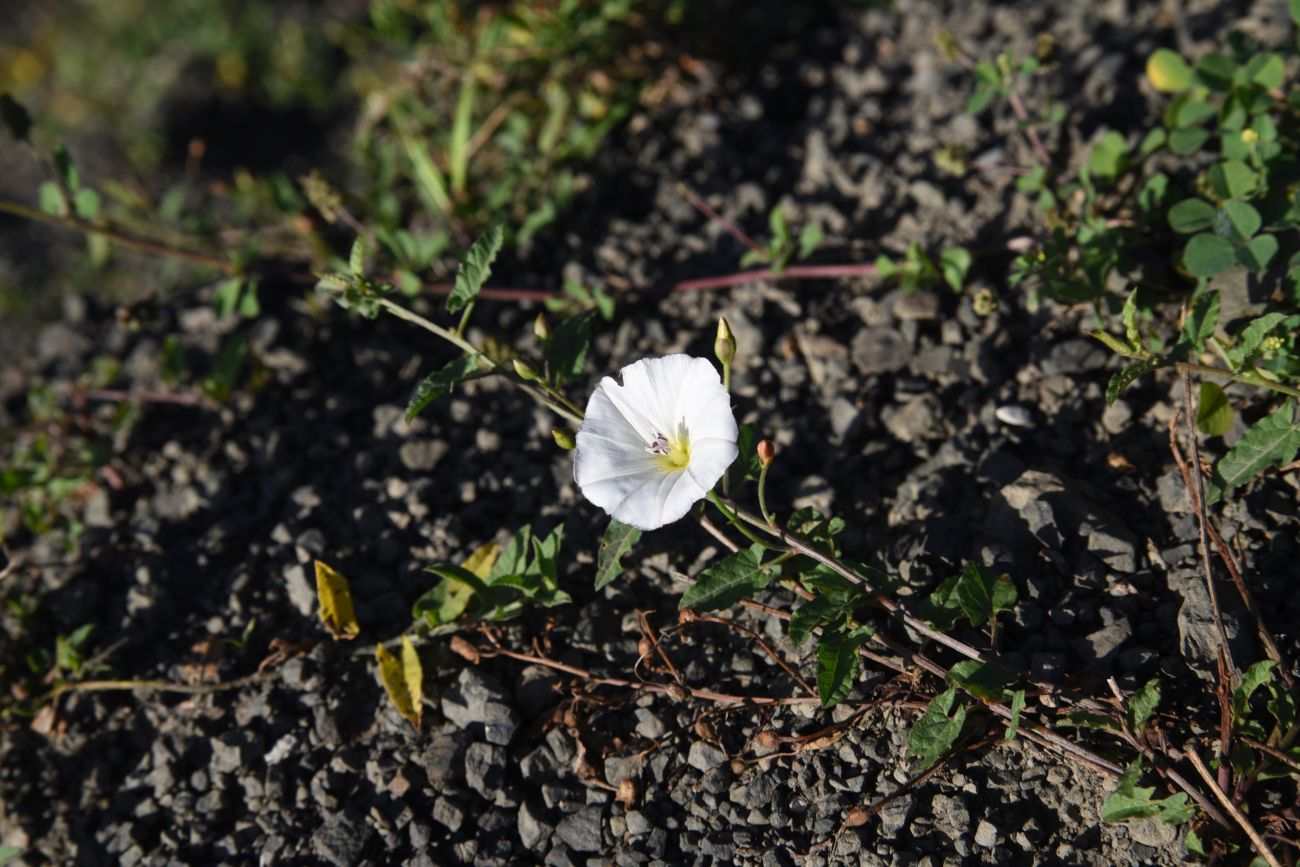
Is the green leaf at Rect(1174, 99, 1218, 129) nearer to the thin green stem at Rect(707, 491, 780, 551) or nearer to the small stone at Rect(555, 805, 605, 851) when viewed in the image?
the thin green stem at Rect(707, 491, 780, 551)

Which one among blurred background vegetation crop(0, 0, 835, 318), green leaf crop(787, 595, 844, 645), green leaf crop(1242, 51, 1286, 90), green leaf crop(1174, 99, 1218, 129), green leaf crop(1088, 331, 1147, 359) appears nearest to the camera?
green leaf crop(787, 595, 844, 645)

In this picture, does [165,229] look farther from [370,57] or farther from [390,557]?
[390,557]

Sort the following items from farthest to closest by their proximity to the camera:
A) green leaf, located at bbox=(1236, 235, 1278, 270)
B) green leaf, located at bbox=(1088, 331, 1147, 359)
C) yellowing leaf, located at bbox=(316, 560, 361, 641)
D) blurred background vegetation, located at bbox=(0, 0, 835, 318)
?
blurred background vegetation, located at bbox=(0, 0, 835, 318) → yellowing leaf, located at bbox=(316, 560, 361, 641) → green leaf, located at bbox=(1236, 235, 1278, 270) → green leaf, located at bbox=(1088, 331, 1147, 359)

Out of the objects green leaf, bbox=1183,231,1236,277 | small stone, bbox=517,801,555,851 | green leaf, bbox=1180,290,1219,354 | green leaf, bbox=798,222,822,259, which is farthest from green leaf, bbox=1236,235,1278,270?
small stone, bbox=517,801,555,851

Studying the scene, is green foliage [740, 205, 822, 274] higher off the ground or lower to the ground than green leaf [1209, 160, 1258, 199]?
lower

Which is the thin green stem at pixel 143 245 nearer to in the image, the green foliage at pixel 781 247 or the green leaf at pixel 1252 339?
the green foliage at pixel 781 247

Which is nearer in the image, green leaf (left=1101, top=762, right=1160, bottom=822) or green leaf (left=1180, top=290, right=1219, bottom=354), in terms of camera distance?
green leaf (left=1101, top=762, right=1160, bottom=822)

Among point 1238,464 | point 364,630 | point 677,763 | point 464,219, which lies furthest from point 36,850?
point 1238,464

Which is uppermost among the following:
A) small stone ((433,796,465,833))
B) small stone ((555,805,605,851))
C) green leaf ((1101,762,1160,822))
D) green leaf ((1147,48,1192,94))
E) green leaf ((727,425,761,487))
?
green leaf ((1147,48,1192,94))

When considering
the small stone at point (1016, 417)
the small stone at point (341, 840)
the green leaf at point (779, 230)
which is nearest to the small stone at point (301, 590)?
the small stone at point (341, 840)
